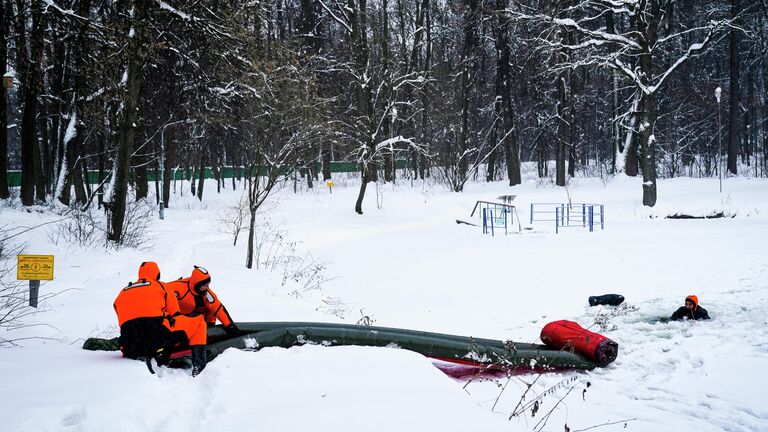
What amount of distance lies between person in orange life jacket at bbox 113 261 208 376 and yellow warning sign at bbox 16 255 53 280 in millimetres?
2415

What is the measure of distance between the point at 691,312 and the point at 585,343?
2.89m

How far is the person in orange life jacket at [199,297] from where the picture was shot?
5.51 meters

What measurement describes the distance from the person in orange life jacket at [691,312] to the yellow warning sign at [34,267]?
8900 mm

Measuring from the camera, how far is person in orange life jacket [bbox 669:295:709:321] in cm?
873

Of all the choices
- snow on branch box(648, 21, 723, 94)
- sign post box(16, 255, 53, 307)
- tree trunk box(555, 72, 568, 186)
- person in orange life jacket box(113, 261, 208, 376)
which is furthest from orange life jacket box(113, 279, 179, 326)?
tree trunk box(555, 72, 568, 186)

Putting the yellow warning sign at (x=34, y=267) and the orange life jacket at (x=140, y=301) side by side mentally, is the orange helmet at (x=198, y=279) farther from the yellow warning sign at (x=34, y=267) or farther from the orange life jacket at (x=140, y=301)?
the yellow warning sign at (x=34, y=267)

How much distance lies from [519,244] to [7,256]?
43.9 feet

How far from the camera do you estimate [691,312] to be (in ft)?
28.7

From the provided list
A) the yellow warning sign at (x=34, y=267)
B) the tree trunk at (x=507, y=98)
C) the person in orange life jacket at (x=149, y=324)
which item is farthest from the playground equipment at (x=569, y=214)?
the person in orange life jacket at (x=149, y=324)

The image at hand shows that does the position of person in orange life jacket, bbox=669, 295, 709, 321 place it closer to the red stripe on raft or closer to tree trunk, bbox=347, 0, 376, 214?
the red stripe on raft

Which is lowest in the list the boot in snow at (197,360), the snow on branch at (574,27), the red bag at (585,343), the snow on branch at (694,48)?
the red bag at (585,343)

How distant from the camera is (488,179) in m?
38.5

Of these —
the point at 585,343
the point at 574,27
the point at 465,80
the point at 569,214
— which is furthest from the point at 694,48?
the point at 585,343

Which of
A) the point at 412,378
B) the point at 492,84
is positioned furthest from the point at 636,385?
the point at 492,84
